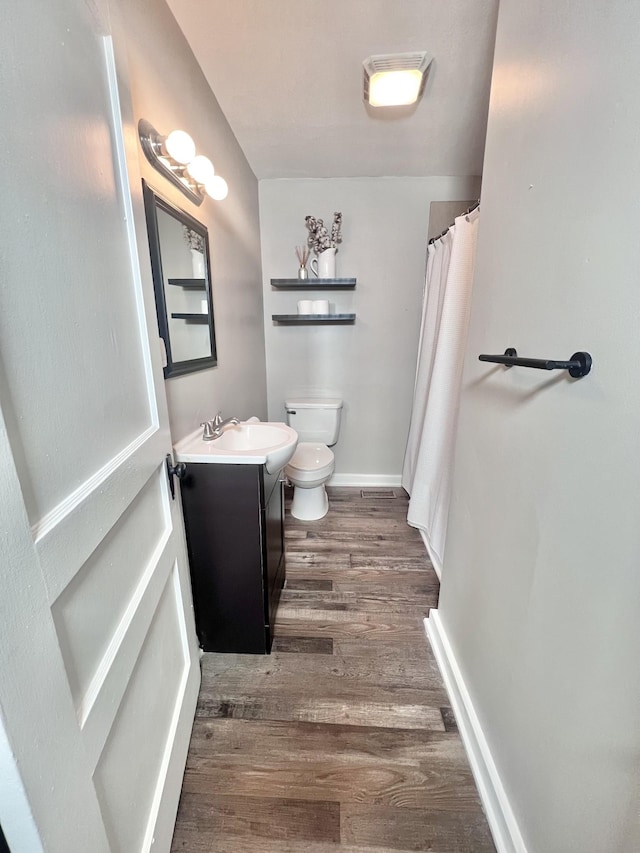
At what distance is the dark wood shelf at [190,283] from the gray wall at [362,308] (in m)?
1.12

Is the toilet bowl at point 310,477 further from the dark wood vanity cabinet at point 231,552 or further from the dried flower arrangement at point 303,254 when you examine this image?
the dried flower arrangement at point 303,254

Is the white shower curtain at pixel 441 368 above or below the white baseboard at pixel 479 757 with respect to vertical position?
above

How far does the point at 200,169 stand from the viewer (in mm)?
1155

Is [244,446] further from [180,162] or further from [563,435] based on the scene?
[563,435]

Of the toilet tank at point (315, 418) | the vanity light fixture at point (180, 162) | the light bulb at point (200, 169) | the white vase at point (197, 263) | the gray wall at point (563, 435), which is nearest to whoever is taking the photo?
the gray wall at point (563, 435)

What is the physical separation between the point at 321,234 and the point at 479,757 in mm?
2621

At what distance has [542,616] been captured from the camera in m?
0.75

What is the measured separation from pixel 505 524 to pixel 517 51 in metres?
1.20

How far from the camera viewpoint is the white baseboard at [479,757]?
2.80ft

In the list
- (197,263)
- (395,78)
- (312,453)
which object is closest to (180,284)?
(197,263)

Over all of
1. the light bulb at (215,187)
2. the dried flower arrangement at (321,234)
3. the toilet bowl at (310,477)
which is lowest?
the toilet bowl at (310,477)

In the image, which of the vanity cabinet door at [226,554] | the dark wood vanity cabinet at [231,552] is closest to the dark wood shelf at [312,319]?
the dark wood vanity cabinet at [231,552]

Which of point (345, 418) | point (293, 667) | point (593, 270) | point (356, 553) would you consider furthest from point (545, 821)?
point (345, 418)

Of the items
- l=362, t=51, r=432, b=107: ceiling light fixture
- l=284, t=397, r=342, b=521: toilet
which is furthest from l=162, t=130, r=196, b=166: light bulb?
l=284, t=397, r=342, b=521: toilet
